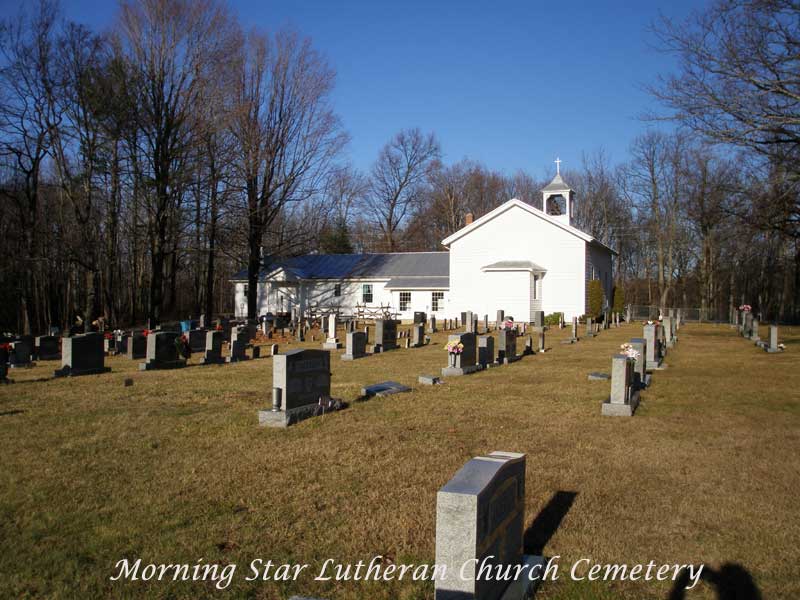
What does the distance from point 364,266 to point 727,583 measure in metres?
39.7

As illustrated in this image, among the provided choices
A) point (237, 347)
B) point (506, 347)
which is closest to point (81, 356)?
point (237, 347)

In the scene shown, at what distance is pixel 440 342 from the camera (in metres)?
24.1

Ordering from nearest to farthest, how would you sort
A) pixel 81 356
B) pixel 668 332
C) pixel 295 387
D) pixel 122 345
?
1. pixel 295 387
2. pixel 81 356
3. pixel 122 345
4. pixel 668 332

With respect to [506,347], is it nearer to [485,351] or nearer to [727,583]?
[485,351]

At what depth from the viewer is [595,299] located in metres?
34.5

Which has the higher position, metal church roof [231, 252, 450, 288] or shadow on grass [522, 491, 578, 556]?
metal church roof [231, 252, 450, 288]

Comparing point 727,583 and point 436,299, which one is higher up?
point 436,299

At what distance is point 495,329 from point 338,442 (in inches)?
902

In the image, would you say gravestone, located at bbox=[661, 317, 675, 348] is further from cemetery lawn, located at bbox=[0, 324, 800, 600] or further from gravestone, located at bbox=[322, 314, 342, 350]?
gravestone, located at bbox=[322, 314, 342, 350]

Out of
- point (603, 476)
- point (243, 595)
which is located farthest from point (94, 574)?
point (603, 476)

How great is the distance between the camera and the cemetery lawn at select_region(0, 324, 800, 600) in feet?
15.5

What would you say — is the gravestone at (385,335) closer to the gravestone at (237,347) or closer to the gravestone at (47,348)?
the gravestone at (237,347)

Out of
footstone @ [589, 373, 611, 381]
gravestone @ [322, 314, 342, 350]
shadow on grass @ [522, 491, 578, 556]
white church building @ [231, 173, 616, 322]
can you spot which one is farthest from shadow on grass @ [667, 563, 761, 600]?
white church building @ [231, 173, 616, 322]

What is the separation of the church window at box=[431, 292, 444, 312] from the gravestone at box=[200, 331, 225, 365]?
2185 centimetres
